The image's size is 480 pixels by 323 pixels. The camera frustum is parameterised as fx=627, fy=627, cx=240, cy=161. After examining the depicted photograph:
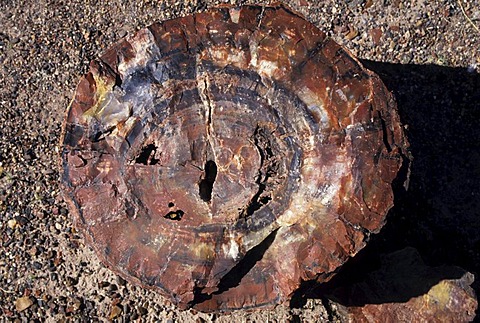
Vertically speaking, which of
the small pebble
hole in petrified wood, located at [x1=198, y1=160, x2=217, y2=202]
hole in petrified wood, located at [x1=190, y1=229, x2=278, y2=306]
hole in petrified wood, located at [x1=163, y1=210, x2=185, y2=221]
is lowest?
the small pebble

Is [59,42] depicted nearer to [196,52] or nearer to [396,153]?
[196,52]

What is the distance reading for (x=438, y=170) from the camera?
14.2 ft

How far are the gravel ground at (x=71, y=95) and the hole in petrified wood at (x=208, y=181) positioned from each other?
60.6 inches

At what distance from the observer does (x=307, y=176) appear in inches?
115

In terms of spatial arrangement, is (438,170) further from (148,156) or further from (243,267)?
(148,156)

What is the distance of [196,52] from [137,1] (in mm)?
1801

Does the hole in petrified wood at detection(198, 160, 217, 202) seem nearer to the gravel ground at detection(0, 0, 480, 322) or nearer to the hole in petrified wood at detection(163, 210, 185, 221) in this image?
the hole in petrified wood at detection(163, 210, 185, 221)

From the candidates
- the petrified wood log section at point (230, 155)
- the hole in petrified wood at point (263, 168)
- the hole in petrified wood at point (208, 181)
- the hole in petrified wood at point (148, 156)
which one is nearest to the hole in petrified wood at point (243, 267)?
Result: the petrified wood log section at point (230, 155)

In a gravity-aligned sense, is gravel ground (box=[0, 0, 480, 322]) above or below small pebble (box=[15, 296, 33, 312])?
above

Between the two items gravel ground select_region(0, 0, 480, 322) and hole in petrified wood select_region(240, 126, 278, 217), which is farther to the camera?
gravel ground select_region(0, 0, 480, 322)

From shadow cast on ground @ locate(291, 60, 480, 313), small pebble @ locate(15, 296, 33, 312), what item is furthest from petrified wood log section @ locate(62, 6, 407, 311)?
small pebble @ locate(15, 296, 33, 312)

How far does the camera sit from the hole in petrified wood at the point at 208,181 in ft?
9.40

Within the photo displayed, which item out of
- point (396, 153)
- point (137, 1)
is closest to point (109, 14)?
point (137, 1)

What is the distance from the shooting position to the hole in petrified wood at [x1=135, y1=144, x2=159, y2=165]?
115 inches
